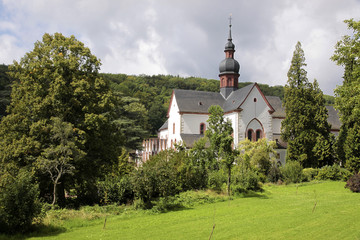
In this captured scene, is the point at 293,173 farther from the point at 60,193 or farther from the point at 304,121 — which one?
the point at 60,193

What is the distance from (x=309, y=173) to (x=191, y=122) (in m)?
16.8

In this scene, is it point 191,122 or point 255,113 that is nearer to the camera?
point 255,113

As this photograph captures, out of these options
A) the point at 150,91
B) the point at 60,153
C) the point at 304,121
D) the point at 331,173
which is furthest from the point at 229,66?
the point at 150,91

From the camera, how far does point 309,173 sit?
106 feet

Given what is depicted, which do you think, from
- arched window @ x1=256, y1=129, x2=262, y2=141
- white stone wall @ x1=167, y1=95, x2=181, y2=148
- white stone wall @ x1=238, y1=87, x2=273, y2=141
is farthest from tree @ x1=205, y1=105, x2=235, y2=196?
white stone wall @ x1=167, y1=95, x2=181, y2=148

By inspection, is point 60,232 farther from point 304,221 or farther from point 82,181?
point 304,221

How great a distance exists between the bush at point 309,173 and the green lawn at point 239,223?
13.2m

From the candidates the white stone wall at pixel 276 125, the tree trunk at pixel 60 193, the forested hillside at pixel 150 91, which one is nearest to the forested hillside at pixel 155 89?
the forested hillside at pixel 150 91

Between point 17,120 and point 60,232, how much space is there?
344 inches

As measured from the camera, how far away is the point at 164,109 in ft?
309

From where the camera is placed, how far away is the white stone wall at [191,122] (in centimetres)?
4397

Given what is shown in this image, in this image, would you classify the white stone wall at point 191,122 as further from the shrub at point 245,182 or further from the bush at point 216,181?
the bush at point 216,181

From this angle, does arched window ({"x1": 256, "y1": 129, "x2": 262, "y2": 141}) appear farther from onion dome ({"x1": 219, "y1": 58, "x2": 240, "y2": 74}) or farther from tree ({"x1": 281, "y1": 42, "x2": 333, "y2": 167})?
onion dome ({"x1": 219, "y1": 58, "x2": 240, "y2": 74})

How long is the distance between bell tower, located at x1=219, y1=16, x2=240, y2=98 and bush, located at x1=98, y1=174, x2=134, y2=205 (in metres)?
29.4
